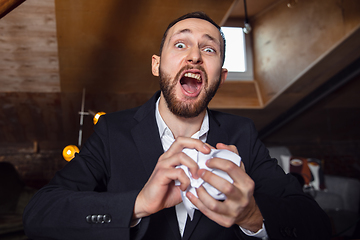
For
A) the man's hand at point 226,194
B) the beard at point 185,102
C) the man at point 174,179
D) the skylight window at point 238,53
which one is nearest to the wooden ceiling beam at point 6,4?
the man at point 174,179

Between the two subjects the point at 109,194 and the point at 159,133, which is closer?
the point at 109,194

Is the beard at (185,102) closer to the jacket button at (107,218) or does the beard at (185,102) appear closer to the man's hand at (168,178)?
the man's hand at (168,178)

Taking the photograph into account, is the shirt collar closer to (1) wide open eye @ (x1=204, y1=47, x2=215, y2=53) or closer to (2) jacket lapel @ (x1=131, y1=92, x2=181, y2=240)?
(2) jacket lapel @ (x1=131, y1=92, x2=181, y2=240)

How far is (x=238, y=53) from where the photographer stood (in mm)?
5426

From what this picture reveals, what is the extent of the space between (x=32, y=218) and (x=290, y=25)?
4246 mm

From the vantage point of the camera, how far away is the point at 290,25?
13.5 feet

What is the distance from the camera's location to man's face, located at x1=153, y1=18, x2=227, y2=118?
1127 mm

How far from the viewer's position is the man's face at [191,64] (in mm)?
1127

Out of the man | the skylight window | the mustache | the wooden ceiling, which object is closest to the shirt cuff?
the man

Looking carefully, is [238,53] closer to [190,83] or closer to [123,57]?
[123,57]

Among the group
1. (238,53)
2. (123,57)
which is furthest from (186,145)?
(238,53)

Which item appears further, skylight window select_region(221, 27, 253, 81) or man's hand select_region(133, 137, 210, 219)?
skylight window select_region(221, 27, 253, 81)

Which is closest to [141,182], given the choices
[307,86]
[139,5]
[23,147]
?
[139,5]

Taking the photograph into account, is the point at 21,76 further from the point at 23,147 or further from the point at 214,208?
the point at 214,208
